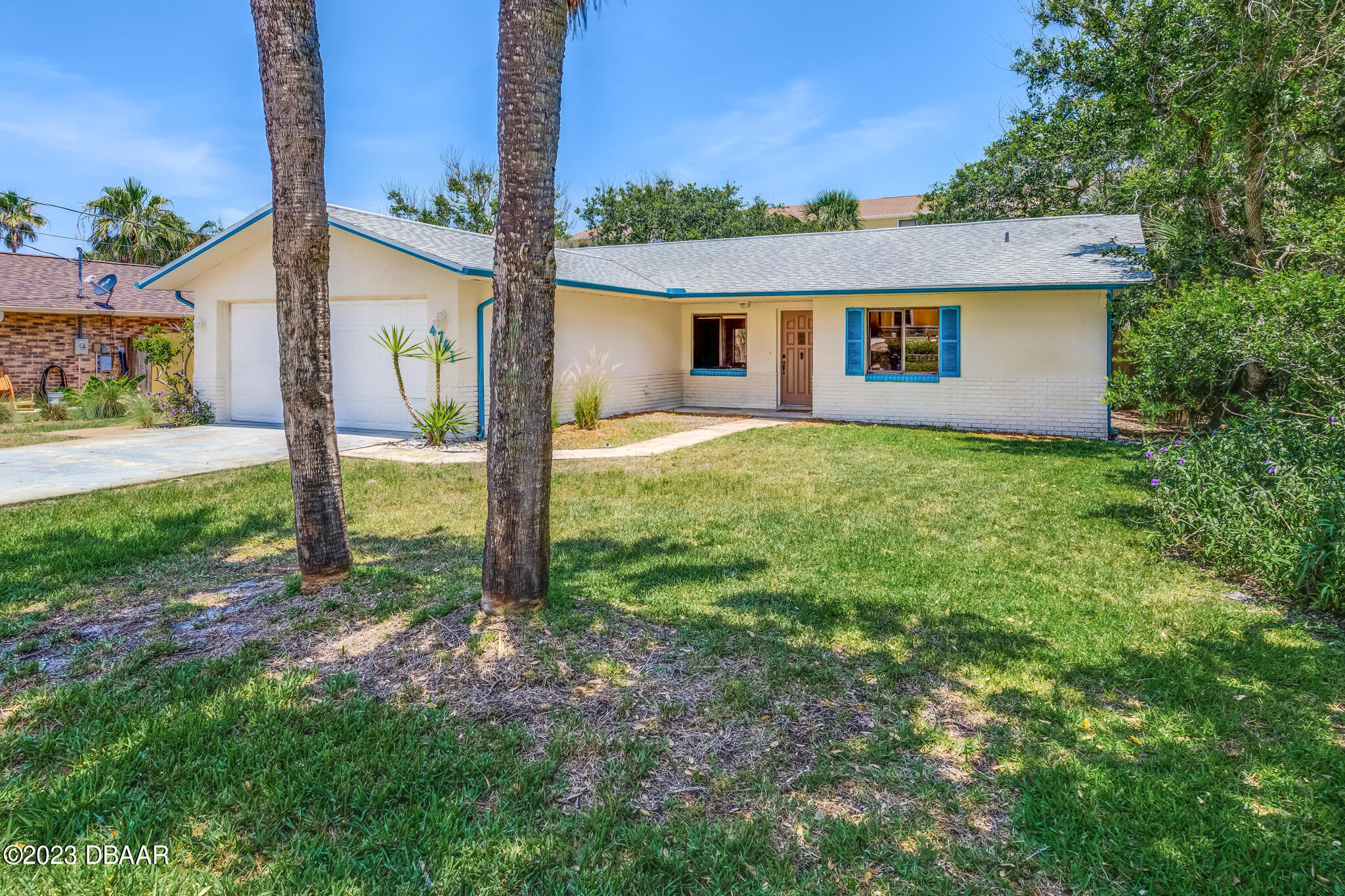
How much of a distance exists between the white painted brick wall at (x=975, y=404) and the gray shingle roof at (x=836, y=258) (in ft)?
6.03

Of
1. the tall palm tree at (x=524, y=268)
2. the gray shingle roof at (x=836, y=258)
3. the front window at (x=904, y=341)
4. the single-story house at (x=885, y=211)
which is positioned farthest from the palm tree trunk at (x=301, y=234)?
the single-story house at (x=885, y=211)

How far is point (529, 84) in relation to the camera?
388 centimetres

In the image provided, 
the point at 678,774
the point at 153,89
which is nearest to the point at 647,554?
the point at 678,774

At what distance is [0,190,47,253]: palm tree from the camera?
3005cm

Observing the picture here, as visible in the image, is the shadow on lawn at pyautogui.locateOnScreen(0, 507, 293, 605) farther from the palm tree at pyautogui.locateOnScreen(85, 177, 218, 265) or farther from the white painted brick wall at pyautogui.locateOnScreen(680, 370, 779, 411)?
the palm tree at pyautogui.locateOnScreen(85, 177, 218, 265)

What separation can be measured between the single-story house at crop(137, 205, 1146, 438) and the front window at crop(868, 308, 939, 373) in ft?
0.10

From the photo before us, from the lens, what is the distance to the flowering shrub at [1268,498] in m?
4.70

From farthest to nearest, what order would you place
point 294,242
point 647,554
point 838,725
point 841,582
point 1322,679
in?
1. point 647,554
2. point 841,582
3. point 294,242
4. point 1322,679
5. point 838,725

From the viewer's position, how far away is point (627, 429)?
1377 centimetres

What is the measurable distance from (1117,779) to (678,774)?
1.58 m

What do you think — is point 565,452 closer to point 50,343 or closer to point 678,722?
point 678,722

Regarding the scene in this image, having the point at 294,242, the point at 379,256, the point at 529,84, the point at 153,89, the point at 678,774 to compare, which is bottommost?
the point at 678,774

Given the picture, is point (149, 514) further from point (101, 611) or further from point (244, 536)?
point (101, 611)

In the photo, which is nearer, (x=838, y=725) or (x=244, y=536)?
(x=838, y=725)
